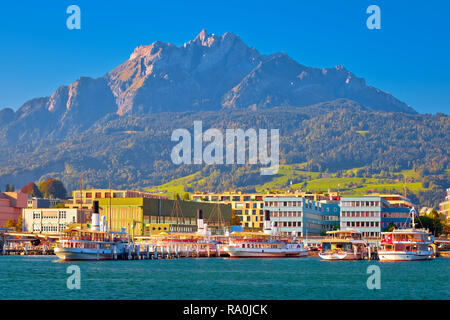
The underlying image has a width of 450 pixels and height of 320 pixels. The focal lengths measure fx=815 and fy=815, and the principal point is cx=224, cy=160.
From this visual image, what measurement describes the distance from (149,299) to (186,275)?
3829 centimetres

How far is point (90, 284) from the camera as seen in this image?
110 metres

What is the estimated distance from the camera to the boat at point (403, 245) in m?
173

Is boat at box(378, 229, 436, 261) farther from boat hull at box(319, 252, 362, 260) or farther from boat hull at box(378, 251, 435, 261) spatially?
boat hull at box(319, 252, 362, 260)

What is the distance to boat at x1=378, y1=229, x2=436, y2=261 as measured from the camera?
17338 centimetres

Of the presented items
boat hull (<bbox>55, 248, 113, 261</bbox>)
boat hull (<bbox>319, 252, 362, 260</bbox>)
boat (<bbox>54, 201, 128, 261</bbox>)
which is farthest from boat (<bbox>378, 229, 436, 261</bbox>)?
boat hull (<bbox>55, 248, 113, 261</bbox>)

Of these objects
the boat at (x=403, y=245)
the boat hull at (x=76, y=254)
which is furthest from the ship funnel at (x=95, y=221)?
the boat at (x=403, y=245)

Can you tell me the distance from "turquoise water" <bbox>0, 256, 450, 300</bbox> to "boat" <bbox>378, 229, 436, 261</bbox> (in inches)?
801

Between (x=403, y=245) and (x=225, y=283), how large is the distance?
7011 centimetres

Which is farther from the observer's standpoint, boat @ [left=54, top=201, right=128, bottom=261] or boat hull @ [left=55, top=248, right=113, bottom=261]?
boat @ [left=54, top=201, right=128, bottom=261]

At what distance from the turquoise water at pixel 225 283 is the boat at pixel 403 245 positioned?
66.8ft

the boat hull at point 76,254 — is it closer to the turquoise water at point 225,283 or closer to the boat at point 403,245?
the turquoise water at point 225,283

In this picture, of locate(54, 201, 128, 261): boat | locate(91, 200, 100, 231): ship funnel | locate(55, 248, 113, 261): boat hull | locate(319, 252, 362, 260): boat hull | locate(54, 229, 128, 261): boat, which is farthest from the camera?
locate(319, 252, 362, 260): boat hull
